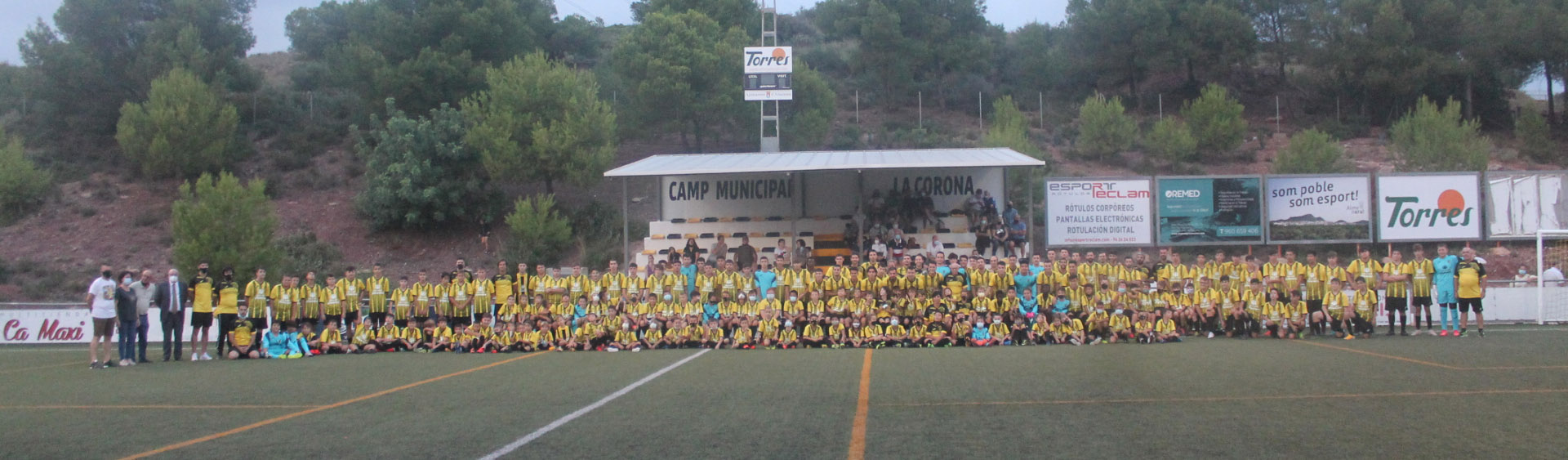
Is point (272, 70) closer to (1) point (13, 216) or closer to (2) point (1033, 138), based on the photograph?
(1) point (13, 216)

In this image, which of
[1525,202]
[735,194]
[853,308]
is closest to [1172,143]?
[1525,202]

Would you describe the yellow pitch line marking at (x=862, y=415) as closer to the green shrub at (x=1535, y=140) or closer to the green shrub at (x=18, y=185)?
the green shrub at (x=18, y=185)

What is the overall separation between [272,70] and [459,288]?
58.7 metres

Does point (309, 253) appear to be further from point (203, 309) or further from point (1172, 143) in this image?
point (1172, 143)

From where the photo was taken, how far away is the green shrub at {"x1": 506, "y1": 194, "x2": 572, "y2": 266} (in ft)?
115

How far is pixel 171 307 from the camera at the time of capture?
15016 mm

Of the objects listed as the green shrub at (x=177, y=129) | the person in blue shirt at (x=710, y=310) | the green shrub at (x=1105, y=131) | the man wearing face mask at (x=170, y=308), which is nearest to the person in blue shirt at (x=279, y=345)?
the man wearing face mask at (x=170, y=308)

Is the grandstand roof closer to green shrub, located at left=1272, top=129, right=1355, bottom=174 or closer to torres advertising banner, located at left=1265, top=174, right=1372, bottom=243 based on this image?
torres advertising banner, located at left=1265, top=174, right=1372, bottom=243

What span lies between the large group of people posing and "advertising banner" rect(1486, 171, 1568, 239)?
43.7ft

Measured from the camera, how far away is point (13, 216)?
1591 inches

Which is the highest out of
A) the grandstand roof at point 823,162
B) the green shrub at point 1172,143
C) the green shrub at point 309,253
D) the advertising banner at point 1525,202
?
the green shrub at point 1172,143

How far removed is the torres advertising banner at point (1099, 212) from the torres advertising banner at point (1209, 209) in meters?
0.63

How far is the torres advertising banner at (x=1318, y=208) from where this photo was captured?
2775cm

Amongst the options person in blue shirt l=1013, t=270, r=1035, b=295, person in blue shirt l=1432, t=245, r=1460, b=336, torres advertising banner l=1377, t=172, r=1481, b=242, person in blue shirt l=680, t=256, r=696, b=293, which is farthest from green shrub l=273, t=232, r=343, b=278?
torres advertising banner l=1377, t=172, r=1481, b=242
